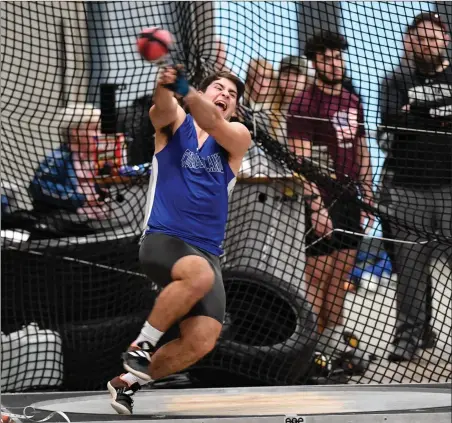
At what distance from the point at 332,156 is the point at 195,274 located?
8.95 feet

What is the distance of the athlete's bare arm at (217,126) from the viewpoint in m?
4.92

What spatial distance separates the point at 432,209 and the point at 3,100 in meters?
3.15

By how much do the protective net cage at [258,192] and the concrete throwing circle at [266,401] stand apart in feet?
2.26

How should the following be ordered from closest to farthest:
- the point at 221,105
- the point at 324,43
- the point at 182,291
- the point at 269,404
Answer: the point at 182,291 → the point at 221,105 → the point at 269,404 → the point at 324,43

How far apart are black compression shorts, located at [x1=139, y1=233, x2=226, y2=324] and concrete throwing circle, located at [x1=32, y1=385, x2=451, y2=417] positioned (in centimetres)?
53

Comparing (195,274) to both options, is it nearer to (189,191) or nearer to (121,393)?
(189,191)

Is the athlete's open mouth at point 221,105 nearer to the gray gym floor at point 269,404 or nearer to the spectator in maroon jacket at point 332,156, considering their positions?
the gray gym floor at point 269,404

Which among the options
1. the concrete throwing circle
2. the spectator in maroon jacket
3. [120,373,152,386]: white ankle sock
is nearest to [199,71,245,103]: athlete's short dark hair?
[120,373,152,386]: white ankle sock

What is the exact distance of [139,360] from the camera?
5.02 metres

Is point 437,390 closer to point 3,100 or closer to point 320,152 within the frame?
point 320,152

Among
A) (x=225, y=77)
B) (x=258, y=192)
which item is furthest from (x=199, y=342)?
(x=258, y=192)

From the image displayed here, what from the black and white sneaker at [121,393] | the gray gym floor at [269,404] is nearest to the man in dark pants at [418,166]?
the gray gym floor at [269,404]

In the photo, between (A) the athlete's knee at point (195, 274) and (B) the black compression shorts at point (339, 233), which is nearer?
(A) the athlete's knee at point (195, 274)

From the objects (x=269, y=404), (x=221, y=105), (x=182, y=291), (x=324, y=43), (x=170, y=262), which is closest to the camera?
(x=182, y=291)
